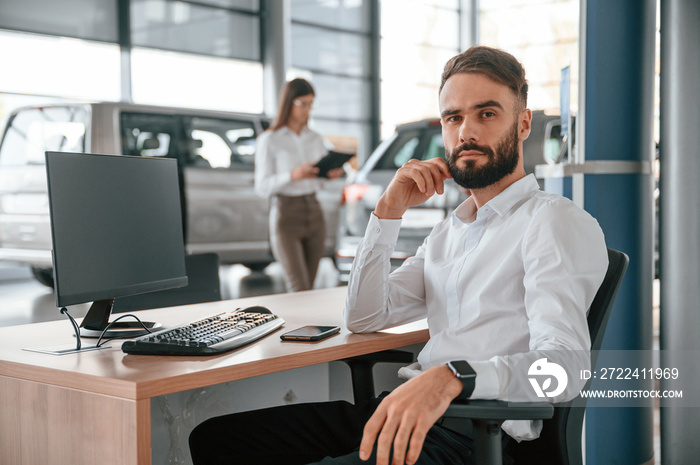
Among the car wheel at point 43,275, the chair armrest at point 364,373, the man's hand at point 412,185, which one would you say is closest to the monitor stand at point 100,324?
the chair armrest at point 364,373

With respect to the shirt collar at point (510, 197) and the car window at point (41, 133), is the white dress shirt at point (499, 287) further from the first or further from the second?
the car window at point (41, 133)

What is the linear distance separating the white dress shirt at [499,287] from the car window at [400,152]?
3.68 m

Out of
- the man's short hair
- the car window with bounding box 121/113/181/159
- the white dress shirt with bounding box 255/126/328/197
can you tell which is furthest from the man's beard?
the car window with bounding box 121/113/181/159

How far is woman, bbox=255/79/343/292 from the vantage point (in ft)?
14.7

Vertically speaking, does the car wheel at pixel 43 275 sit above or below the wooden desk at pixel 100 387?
below

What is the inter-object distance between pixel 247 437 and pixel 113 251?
1.96ft

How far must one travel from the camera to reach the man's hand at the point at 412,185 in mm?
2062

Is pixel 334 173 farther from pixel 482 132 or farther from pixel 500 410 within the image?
pixel 500 410

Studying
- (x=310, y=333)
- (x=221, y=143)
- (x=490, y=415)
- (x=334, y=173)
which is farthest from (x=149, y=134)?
(x=490, y=415)

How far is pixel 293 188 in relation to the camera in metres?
4.60

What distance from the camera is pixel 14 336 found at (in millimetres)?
2037

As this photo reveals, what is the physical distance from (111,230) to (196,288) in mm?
948

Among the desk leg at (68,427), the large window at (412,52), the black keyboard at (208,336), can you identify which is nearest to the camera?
the desk leg at (68,427)

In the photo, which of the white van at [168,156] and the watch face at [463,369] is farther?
the white van at [168,156]
